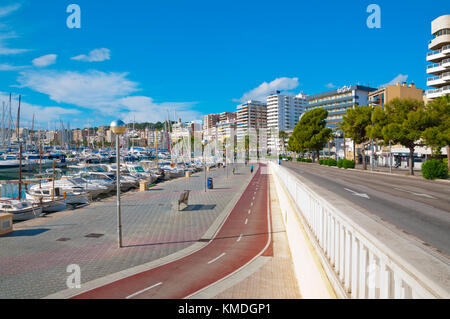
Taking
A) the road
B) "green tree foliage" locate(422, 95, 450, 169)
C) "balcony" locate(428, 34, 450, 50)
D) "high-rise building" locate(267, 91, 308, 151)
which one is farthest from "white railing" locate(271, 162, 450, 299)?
"high-rise building" locate(267, 91, 308, 151)

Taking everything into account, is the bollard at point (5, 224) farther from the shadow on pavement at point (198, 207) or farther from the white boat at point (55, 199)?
the shadow on pavement at point (198, 207)

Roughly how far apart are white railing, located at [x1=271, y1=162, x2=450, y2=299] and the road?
138 inches

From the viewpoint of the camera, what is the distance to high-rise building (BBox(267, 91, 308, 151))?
17950 centimetres

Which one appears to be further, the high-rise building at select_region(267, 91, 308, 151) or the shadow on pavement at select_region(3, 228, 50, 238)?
the high-rise building at select_region(267, 91, 308, 151)

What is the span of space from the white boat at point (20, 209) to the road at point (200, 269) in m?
13.6

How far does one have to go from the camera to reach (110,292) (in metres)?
6.40

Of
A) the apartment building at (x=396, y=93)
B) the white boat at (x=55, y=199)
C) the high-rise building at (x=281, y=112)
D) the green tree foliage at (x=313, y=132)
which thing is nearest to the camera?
the white boat at (x=55, y=199)

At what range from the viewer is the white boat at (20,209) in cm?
1730

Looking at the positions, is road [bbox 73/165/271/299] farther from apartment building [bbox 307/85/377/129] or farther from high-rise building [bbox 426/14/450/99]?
apartment building [bbox 307/85/377/129]

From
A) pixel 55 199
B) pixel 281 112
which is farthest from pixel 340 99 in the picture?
pixel 55 199

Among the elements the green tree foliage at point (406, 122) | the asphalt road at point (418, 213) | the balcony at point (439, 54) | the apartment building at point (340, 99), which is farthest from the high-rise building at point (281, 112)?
the asphalt road at point (418, 213)

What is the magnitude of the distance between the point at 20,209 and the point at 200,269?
1576 cm

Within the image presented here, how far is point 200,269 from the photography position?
7.92 meters

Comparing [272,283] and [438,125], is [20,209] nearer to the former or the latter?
[272,283]
